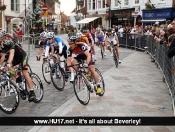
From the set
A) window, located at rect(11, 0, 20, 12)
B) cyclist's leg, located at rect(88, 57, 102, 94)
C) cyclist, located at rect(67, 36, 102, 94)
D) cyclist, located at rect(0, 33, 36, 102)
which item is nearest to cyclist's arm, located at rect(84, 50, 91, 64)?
cyclist, located at rect(67, 36, 102, 94)

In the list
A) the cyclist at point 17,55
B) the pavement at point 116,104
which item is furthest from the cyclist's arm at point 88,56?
the cyclist at point 17,55

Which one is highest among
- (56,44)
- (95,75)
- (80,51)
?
(56,44)

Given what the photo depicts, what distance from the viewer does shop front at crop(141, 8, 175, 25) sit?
2592 centimetres

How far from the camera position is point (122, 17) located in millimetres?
33438

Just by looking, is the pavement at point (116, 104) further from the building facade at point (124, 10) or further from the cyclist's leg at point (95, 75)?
the building facade at point (124, 10)

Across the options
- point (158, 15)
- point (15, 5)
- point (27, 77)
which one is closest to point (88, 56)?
point (27, 77)

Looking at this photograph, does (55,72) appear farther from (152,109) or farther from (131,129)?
(131,129)

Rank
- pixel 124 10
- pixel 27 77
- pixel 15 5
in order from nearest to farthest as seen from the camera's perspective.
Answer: pixel 27 77 < pixel 124 10 < pixel 15 5

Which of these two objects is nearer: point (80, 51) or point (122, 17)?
point (80, 51)

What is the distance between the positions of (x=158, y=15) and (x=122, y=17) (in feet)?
22.7

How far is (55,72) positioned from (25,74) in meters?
1.95

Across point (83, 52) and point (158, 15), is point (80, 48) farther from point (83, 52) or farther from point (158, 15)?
point (158, 15)

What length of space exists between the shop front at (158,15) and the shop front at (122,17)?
2.71 m

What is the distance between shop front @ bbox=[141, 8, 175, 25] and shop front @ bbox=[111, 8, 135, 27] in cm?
271
